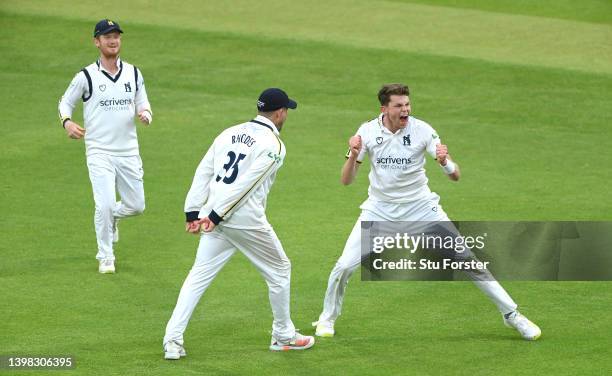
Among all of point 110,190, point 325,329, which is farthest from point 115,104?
point 325,329

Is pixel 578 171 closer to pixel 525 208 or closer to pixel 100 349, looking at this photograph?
pixel 525 208

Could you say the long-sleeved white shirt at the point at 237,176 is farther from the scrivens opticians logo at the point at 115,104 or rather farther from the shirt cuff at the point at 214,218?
the scrivens opticians logo at the point at 115,104

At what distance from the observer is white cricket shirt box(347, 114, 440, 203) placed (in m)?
11.6

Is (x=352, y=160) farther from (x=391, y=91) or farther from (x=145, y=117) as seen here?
(x=145, y=117)

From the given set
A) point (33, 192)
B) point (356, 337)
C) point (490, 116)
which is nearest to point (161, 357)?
point (356, 337)

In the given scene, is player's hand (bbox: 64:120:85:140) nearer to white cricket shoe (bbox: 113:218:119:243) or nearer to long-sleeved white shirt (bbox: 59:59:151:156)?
long-sleeved white shirt (bbox: 59:59:151:156)

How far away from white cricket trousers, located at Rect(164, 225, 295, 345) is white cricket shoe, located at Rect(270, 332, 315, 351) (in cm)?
29

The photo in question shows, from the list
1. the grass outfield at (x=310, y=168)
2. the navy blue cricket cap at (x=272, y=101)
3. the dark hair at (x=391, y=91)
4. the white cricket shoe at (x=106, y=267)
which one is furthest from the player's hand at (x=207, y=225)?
the white cricket shoe at (x=106, y=267)

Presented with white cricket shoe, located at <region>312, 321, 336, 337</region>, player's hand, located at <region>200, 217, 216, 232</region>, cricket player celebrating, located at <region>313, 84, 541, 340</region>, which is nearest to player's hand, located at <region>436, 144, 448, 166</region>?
cricket player celebrating, located at <region>313, 84, 541, 340</region>

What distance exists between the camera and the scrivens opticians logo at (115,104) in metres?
13.9

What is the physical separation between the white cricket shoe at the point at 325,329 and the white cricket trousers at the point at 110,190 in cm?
322

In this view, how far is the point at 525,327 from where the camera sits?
37.7 feet

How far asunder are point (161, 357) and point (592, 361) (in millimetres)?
4068

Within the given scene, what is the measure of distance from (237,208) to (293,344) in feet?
5.08
